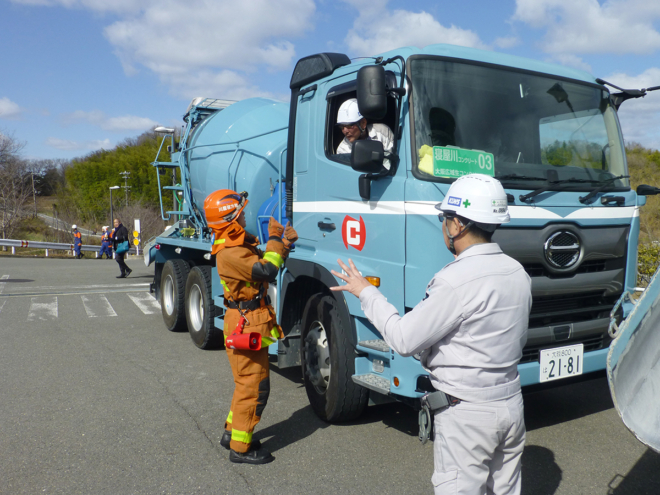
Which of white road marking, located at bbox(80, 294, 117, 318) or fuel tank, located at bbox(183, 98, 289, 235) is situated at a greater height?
fuel tank, located at bbox(183, 98, 289, 235)

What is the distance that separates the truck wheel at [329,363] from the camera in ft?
13.6

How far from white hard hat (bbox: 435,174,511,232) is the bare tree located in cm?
4590

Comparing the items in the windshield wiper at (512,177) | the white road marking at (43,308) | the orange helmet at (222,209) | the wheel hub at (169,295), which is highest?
the windshield wiper at (512,177)

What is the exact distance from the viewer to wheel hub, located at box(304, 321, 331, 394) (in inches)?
175

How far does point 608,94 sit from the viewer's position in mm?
4668

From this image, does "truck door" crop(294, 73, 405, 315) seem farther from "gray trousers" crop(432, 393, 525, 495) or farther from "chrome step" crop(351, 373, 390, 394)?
"gray trousers" crop(432, 393, 525, 495)

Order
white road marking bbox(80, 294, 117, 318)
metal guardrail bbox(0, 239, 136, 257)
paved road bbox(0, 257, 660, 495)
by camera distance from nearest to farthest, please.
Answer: paved road bbox(0, 257, 660, 495) < white road marking bbox(80, 294, 117, 318) < metal guardrail bbox(0, 239, 136, 257)

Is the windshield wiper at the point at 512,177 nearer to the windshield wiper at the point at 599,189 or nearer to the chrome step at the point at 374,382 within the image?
the windshield wiper at the point at 599,189

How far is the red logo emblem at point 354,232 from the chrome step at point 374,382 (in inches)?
35.5

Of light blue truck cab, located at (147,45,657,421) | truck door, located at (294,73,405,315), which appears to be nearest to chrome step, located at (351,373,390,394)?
light blue truck cab, located at (147,45,657,421)

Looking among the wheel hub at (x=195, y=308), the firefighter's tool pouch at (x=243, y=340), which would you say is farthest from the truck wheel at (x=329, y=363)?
the wheel hub at (x=195, y=308)

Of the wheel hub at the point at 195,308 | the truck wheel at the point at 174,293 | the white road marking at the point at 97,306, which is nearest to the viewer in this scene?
the wheel hub at the point at 195,308

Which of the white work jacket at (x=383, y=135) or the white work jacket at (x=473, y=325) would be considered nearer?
the white work jacket at (x=473, y=325)

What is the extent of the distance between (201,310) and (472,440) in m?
5.55
